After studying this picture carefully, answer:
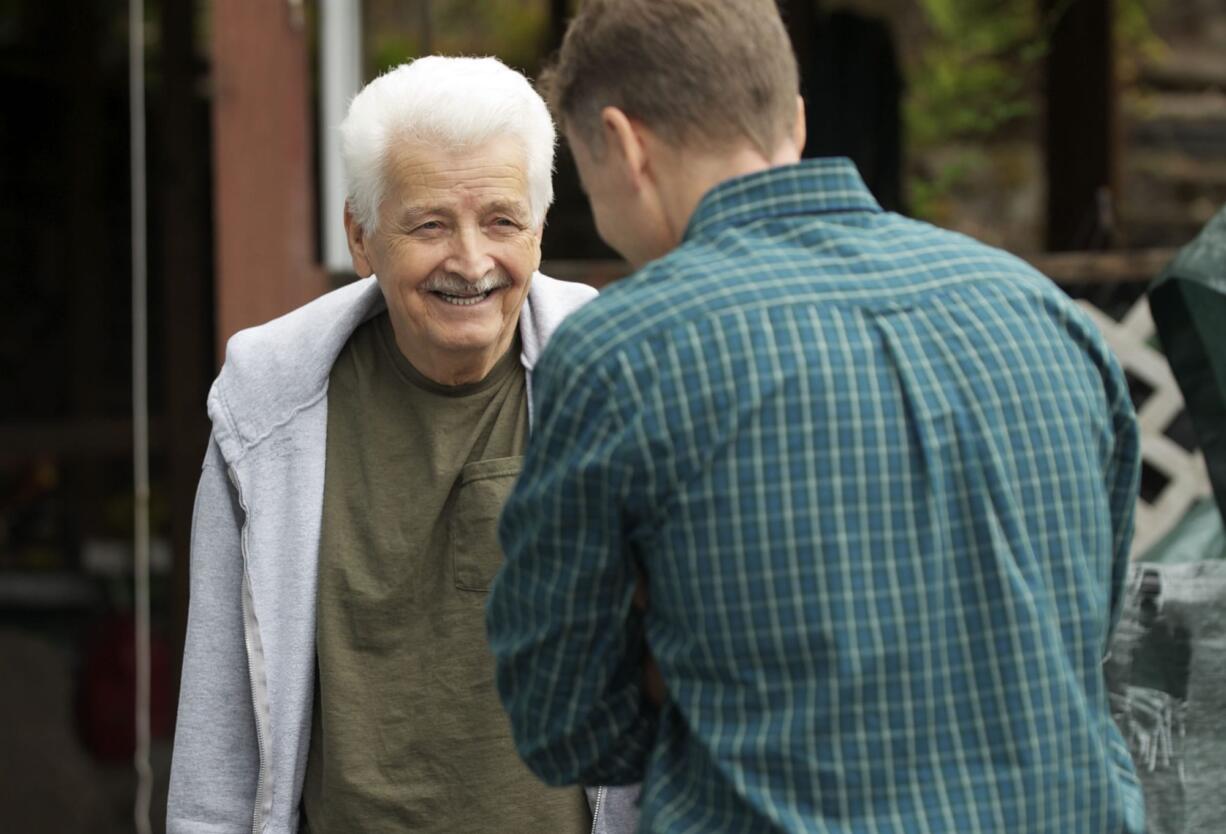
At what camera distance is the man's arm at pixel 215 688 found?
1.94m

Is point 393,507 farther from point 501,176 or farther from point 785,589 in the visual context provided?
point 785,589

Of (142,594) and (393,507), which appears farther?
(142,594)

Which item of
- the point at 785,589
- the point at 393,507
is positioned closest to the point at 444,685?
the point at 393,507

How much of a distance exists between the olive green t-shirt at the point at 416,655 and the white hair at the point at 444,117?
31 cm

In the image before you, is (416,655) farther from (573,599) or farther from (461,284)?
(573,599)

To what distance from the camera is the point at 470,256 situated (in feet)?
6.33

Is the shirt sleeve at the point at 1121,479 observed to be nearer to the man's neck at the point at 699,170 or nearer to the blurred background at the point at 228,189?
the man's neck at the point at 699,170

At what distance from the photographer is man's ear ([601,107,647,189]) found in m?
1.33

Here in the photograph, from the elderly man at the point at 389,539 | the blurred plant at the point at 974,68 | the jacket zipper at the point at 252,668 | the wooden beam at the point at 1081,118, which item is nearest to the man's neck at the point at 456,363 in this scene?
the elderly man at the point at 389,539

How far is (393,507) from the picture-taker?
6.45 ft

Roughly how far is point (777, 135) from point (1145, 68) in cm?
637

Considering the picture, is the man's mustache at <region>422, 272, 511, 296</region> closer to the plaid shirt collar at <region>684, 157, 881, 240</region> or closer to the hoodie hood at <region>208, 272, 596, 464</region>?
the hoodie hood at <region>208, 272, 596, 464</region>

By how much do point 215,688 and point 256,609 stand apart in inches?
5.2

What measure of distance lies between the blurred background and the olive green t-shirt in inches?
57.5
